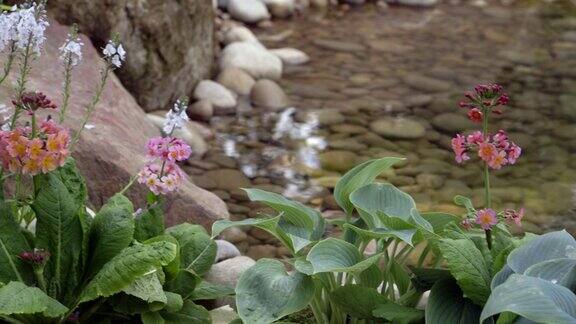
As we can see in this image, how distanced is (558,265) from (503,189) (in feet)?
7.86

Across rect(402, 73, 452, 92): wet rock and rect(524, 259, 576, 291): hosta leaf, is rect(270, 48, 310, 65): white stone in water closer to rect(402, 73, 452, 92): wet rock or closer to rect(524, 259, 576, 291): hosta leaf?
rect(402, 73, 452, 92): wet rock

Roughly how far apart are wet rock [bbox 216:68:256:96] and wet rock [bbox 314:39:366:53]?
1.13 metres

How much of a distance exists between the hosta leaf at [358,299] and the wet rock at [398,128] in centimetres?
275

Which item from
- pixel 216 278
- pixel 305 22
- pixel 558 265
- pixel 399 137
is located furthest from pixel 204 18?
pixel 558 265

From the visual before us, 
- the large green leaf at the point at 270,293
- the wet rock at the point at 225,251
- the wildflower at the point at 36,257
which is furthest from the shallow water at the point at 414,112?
the wildflower at the point at 36,257

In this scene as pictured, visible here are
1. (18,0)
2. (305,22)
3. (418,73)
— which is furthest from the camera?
(305,22)

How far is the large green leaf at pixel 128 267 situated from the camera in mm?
2279

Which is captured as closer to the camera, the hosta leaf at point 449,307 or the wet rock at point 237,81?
the hosta leaf at point 449,307

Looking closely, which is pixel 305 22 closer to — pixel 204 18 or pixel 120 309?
pixel 204 18

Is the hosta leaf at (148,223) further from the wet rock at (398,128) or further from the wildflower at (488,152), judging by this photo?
the wet rock at (398,128)

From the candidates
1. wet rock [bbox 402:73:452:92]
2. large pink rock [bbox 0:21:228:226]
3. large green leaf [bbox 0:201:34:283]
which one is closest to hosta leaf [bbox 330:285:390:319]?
large green leaf [bbox 0:201:34:283]

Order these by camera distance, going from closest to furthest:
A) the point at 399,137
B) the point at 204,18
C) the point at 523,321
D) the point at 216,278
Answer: the point at 523,321, the point at 216,278, the point at 399,137, the point at 204,18

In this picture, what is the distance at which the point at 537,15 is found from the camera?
7926 mm

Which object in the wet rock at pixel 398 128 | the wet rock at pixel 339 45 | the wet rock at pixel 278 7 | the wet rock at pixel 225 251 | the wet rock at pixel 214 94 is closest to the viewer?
the wet rock at pixel 225 251
